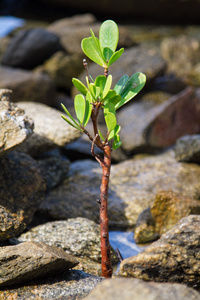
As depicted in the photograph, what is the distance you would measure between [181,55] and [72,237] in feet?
20.8

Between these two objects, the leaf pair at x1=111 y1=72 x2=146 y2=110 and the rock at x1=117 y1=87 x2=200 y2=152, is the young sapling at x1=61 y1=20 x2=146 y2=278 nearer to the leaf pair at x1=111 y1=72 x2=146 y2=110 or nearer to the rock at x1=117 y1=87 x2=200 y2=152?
the leaf pair at x1=111 y1=72 x2=146 y2=110

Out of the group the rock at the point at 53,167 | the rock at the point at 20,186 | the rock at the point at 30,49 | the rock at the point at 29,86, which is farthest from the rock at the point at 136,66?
the rock at the point at 20,186

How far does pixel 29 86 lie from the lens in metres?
6.36

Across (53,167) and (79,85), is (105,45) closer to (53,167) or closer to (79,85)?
(79,85)

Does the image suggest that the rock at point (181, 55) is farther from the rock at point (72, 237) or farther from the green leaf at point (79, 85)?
the green leaf at point (79, 85)

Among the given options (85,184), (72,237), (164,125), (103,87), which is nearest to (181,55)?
(164,125)

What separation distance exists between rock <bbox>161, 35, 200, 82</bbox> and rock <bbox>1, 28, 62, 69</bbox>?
95.0 inches

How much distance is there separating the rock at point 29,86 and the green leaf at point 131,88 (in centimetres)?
411

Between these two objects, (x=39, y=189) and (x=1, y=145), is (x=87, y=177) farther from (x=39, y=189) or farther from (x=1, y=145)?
(x=1, y=145)

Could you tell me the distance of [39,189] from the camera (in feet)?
11.0

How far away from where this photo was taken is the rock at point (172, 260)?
2068mm

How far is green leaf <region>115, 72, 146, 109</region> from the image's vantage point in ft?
7.77

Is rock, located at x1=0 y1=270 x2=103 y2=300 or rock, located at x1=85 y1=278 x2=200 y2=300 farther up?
rock, located at x1=85 y1=278 x2=200 y2=300

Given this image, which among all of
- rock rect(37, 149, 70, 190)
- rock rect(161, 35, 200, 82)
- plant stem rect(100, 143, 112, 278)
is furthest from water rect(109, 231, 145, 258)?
rock rect(161, 35, 200, 82)
